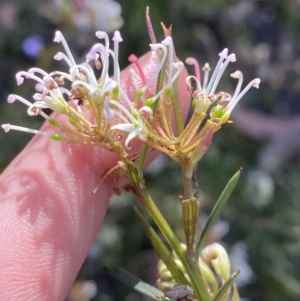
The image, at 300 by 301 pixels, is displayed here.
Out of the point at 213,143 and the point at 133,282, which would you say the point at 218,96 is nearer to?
the point at 133,282

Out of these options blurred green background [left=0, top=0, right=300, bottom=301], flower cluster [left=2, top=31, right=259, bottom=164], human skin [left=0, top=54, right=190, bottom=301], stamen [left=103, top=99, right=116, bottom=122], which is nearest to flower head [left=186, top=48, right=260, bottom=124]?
flower cluster [left=2, top=31, right=259, bottom=164]

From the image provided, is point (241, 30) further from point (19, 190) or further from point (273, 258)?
point (19, 190)

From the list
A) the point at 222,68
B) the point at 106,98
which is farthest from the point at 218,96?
the point at 106,98

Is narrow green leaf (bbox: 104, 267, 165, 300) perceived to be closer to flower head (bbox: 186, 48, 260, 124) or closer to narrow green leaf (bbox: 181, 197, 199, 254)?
narrow green leaf (bbox: 181, 197, 199, 254)

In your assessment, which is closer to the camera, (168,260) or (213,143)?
(168,260)

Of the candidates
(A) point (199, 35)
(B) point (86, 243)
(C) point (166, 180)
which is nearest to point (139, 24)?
(A) point (199, 35)

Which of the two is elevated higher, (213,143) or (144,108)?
(144,108)

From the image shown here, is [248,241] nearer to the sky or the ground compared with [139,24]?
nearer to the ground
